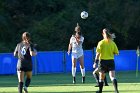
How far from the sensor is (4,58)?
35.4 m

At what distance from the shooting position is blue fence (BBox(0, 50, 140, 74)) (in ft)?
116

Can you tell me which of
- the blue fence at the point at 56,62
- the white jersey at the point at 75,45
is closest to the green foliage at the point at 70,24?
the blue fence at the point at 56,62

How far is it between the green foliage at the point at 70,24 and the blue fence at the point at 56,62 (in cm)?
654

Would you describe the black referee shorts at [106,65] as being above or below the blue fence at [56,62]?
above

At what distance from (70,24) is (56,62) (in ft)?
30.4

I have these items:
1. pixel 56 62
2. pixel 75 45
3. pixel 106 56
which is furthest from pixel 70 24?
pixel 106 56

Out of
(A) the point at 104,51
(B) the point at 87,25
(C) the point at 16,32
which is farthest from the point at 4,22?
(A) the point at 104,51

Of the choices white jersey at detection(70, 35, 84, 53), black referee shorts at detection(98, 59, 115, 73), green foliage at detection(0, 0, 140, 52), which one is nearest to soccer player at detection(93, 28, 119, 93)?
black referee shorts at detection(98, 59, 115, 73)

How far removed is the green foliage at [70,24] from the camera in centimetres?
4512

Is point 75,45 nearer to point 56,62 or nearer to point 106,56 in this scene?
point 106,56

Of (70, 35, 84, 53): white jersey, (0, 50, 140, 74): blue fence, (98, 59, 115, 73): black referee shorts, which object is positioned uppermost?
(70, 35, 84, 53): white jersey

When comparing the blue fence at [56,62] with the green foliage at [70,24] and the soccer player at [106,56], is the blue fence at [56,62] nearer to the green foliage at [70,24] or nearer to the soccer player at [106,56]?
the green foliage at [70,24]

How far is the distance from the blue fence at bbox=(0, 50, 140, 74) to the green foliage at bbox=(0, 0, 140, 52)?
654 cm

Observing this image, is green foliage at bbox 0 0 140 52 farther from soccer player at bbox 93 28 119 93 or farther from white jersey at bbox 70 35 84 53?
soccer player at bbox 93 28 119 93
